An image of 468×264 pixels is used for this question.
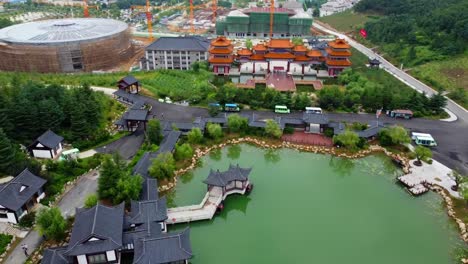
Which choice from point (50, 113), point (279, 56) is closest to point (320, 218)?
point (50, 113)

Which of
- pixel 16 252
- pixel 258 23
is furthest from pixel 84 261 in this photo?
pixel 258 23

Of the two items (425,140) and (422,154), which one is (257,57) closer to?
(425,140)

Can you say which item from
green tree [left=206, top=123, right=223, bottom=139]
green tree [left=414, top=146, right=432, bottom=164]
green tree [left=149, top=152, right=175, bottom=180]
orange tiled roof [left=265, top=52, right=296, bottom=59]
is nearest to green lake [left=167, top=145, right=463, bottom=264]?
green tree [left=149, top=152, right=175, bottom=180]

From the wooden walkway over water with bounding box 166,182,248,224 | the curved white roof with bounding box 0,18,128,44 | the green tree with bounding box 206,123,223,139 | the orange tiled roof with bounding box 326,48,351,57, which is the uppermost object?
the curved white roof with bounding box 0,18,128,44

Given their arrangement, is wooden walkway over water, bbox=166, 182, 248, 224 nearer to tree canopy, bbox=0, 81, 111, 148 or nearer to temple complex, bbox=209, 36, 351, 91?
tree canopy, bbox=0, 81, 111, 148

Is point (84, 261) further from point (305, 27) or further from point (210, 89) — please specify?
point (305, 27)

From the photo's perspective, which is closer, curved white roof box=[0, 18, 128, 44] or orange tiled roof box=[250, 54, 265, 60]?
curved white roof box=[0, 18, 128, 44]

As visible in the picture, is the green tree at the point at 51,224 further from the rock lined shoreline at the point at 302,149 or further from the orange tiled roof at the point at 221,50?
the orange tiled roof at the point at 221,50

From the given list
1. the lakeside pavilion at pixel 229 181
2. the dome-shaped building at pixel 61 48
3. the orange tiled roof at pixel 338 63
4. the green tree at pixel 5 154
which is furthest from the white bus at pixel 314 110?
the dome-shaped building at pixel 61 48
